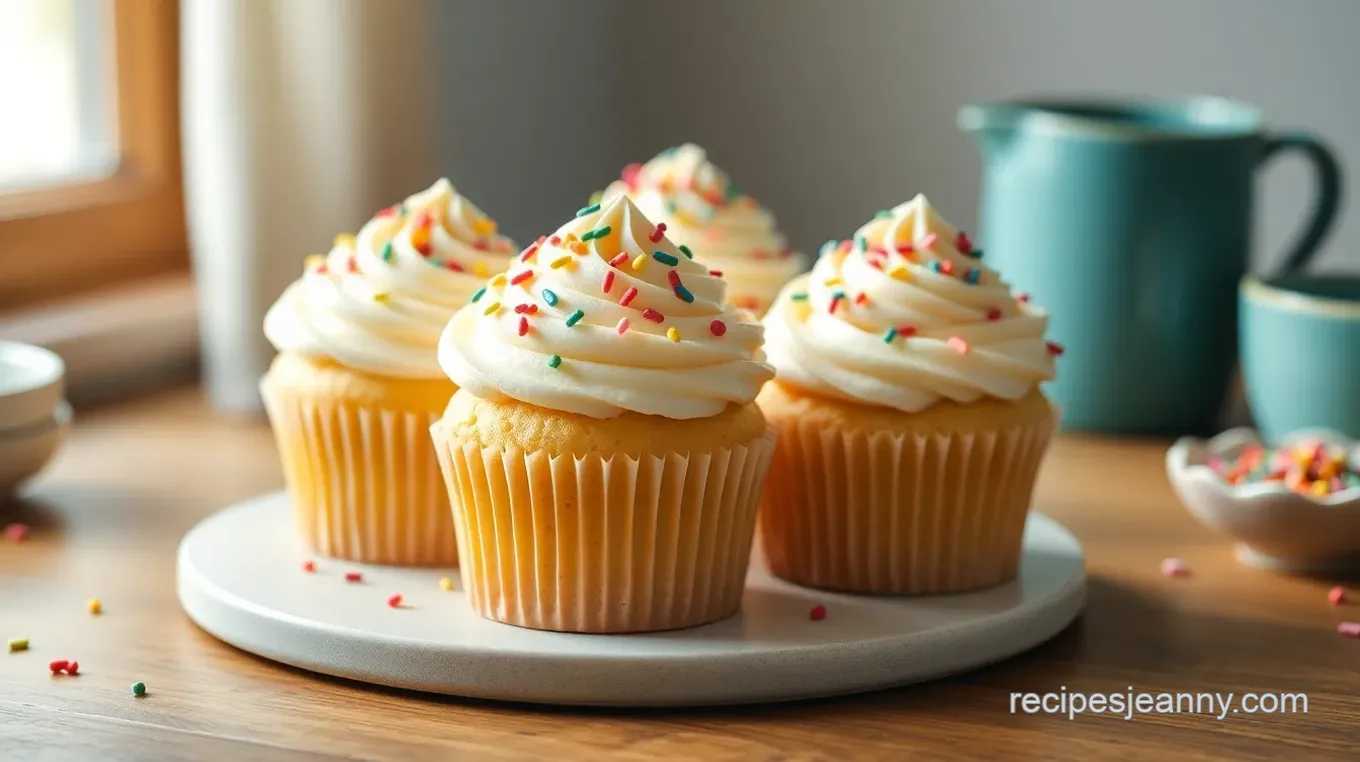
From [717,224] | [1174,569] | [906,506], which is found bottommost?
[1174,569]

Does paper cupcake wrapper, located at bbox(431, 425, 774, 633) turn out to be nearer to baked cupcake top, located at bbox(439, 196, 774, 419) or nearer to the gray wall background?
baked cupcake top, located at bbox(439, 196, 774, 419)

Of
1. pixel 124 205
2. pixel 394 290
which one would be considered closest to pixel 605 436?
pixel 394 290

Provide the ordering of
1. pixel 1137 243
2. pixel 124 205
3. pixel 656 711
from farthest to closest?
pixel 124 205 → pixel 1137 243 → pixel 656 711

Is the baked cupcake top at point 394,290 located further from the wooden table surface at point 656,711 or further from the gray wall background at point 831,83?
the gray wall background at point 831,83

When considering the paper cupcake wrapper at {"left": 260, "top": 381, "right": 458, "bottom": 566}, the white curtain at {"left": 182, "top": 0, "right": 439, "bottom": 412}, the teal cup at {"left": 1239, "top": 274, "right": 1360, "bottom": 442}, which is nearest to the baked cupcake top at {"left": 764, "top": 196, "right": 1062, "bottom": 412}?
the paper cupcake wrapper at {"left": 260, "top": 381, "right": 458, "bottom": 566}

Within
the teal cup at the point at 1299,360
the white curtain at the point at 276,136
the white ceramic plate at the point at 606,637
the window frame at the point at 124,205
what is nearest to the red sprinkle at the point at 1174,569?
the white ceramic plate at the point at 606,637

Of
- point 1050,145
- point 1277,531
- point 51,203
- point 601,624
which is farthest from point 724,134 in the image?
point 601,624

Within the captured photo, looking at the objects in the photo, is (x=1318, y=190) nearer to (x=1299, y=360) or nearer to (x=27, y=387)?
(x=1299, y=360)

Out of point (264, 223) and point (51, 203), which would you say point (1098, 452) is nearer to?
point (264, 223)
